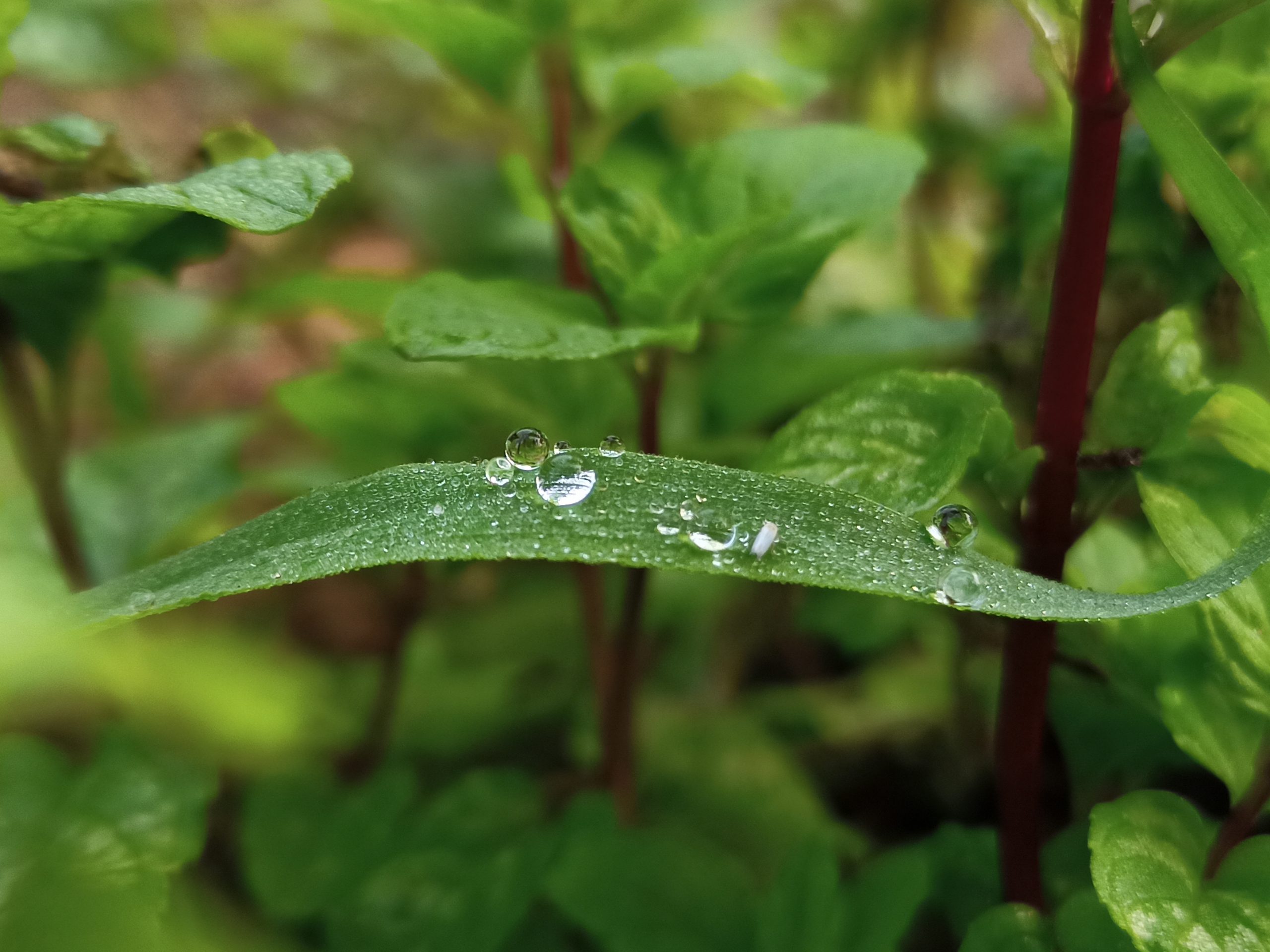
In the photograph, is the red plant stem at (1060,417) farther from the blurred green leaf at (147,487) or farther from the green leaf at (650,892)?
the blurred green leaf at (147,487)

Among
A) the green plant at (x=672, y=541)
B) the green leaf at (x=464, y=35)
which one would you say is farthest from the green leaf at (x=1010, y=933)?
the green leaf at (x=464, y=35)

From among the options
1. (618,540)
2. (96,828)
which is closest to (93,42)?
(96,828)

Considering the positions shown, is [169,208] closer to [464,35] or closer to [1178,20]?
[464,35]

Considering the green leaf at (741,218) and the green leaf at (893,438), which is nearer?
the green leaf at (893,438)

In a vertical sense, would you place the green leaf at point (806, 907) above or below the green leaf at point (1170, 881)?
below

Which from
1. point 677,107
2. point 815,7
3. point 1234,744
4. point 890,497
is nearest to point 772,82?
point 890,497

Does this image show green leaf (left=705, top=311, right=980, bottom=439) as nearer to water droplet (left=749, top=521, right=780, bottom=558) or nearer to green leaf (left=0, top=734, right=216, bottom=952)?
water droplet (left=749, top=521, right=780, bottom=558)

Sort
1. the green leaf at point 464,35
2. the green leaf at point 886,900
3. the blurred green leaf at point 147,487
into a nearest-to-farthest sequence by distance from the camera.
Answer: the green leaf at point 886,900 < the green leaf at point 464,35 < the blurred green leaf at point 147,487
